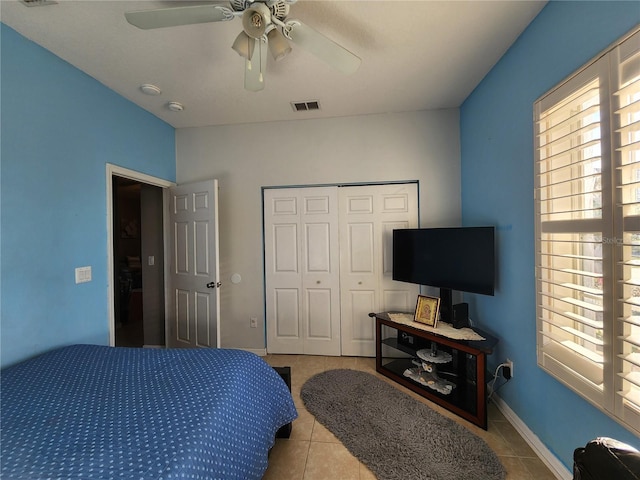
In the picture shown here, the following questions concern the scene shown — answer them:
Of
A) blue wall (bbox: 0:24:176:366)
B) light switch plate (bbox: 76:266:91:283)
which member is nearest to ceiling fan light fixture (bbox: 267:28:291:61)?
blue wall (bbox: 0:24:176:366)

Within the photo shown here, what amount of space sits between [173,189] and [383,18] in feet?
8.40

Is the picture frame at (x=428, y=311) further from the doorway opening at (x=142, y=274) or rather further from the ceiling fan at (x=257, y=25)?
the doorway opening at (x=142, y=274)

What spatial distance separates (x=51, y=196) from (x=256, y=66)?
1.62 meters

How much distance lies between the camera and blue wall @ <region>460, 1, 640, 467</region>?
116 cm

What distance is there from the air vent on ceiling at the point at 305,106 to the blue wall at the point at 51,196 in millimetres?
1561

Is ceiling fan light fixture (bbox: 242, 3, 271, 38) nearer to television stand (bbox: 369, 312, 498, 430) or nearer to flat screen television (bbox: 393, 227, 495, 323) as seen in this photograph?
flat screen television (bbox: 393, 227, 495, 323)

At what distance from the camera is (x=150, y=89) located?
208 cm

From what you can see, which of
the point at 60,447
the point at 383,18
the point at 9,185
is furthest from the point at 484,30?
the point at 9,185

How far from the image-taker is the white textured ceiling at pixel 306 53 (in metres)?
1.39

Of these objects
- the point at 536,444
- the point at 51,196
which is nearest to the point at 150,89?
the point at 51,196

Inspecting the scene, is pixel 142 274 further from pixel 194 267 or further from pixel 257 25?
pixel 257 25

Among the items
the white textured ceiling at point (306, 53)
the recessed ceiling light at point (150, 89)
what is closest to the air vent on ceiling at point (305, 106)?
the white textured ceiling at point (306, 53)

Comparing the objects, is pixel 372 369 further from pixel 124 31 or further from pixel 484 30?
pixel 124 31

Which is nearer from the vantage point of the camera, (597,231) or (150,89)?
(597,231)
